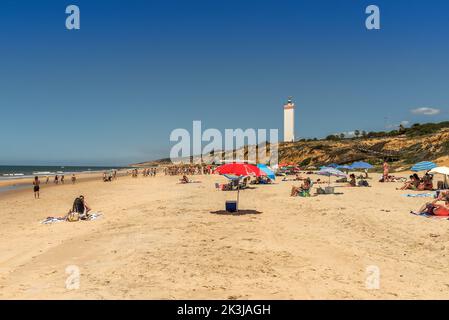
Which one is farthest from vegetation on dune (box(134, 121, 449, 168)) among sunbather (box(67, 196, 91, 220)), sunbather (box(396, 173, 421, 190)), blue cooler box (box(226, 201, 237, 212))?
sunbather (box(67, 196, 91, 220))

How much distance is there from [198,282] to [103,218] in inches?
376

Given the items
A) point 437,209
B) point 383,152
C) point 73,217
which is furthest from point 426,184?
→ point 383,152

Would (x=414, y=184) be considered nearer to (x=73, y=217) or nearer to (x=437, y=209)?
(x=437, y=209)

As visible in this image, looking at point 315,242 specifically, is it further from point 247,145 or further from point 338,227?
point 247,145

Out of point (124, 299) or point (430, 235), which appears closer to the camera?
point (124, 299)

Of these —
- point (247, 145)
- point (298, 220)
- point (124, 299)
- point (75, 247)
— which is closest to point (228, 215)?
point (298, 220)

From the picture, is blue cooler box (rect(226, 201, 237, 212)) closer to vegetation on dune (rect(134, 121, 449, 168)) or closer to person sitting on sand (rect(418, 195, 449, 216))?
person sitting on sand (rect(418, 195, 449, 216))

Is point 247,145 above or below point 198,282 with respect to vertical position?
above

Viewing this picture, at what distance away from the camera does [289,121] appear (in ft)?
357

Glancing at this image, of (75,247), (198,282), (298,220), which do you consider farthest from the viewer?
(298,220)

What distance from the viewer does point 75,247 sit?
9.77 meters

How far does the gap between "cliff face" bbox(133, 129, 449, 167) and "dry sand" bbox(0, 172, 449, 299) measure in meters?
33.7

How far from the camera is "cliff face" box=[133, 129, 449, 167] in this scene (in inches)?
1880

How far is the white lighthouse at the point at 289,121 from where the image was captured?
347 feet
